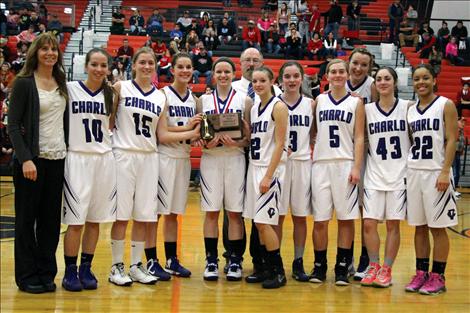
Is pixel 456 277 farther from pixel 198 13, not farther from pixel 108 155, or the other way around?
pixel 198 13

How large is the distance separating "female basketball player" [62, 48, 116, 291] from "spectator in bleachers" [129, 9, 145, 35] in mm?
15057

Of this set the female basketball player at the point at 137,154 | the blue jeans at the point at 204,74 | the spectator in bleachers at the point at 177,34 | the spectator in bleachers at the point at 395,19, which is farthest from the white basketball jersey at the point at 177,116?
the spectator in bleachers at the point at 395,19

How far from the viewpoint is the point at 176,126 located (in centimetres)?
652

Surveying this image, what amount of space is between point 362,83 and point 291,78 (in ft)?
2.63

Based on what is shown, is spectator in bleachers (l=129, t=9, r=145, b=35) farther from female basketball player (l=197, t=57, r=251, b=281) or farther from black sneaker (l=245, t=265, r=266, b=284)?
black sneaker (l=245, t=265, r=266, b=284)

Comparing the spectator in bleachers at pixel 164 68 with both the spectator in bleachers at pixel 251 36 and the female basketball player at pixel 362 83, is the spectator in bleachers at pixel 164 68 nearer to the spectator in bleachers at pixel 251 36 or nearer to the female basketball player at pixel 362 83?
the spectator in bleachers at pixel 251 36

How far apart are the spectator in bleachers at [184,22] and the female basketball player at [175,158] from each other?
14392 mm

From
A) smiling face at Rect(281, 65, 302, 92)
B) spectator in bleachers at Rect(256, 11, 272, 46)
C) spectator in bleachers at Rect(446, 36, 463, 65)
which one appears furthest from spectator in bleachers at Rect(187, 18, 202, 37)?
smiling face at Rect(281, 65, 302, 92)

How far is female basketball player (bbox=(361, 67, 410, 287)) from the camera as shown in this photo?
21.2ft

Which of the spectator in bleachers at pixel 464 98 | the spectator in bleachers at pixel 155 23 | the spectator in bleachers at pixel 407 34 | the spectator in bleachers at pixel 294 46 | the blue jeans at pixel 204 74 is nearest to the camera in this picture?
the spectator in bleachers at pixel 464 98

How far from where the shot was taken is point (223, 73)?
21.6 feet

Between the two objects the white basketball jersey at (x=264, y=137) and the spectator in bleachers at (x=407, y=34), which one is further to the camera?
the spectator in bleachers at (x=407, y=34)

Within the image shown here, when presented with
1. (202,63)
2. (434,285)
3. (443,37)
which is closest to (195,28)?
(202,63)

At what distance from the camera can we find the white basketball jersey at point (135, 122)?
20.5 ft
